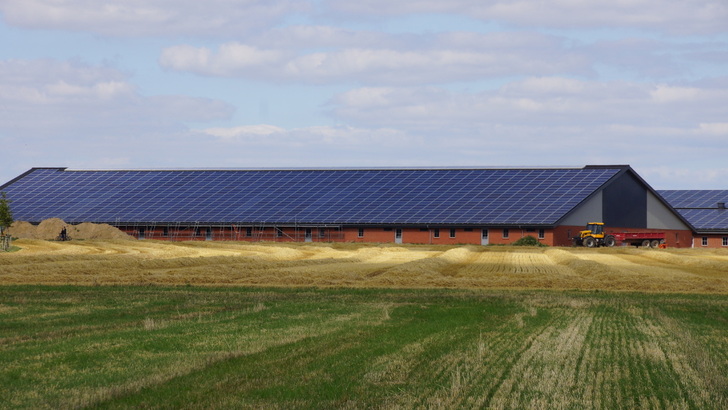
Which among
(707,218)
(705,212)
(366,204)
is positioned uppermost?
(705,212)

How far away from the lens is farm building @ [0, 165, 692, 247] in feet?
270

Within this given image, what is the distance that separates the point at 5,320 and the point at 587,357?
43.2 feet

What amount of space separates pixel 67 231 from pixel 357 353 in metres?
72.3

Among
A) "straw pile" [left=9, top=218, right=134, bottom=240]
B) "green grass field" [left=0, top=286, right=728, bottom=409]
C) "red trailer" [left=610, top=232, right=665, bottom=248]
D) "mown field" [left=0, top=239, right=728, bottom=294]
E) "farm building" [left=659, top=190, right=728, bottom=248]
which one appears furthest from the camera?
"farm building" [left=659, top=190, right=728, bottom=248]

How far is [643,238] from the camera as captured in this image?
83.5 m

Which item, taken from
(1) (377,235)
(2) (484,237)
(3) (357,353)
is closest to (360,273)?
(3) (357,353)

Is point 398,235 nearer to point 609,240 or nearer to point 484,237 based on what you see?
point 484,237

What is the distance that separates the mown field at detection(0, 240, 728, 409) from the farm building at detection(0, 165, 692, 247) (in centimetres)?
4503

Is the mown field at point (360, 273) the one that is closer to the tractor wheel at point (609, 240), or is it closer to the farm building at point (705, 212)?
the tractor wheel at point (609, 240)

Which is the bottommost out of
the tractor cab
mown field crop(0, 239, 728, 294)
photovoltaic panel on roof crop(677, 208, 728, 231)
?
mown field crop(0, 239, 728, 294)

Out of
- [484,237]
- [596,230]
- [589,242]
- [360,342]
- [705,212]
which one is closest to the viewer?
[360,342]

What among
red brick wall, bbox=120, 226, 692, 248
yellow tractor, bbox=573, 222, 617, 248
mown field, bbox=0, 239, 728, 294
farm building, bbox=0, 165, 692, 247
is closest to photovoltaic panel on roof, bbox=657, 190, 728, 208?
farm building, bbox=0, 165, 692, 247

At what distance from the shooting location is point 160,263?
45.4 metres

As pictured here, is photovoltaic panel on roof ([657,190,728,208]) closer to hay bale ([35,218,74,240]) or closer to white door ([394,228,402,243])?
white door ([394,228,402,243])
